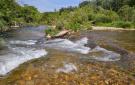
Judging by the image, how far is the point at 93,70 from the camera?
1353 centimetres

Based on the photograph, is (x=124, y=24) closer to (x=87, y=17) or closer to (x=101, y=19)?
(x=87, y=17)

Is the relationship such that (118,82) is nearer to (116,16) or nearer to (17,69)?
(17,69)

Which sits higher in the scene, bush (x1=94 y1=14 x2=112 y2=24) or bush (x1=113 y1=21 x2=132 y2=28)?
bush (x1=94 y1=14 x2=112 y2=24)

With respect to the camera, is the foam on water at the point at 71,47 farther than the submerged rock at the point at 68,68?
Yes

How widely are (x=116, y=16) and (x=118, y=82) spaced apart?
61.2m

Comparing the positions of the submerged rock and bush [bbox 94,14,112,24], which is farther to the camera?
bush [bbox 94,14,112,24]

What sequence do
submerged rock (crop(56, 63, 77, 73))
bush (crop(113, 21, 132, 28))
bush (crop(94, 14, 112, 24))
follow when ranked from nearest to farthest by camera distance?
submerged rock (crop(56, 63, 77, 73))
bush (crop(113, 21, 132, 28))
bush (crop(94, 14, 112, 24))

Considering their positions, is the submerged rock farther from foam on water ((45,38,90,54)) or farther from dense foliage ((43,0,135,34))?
dense foliage ((43,0,135,34))

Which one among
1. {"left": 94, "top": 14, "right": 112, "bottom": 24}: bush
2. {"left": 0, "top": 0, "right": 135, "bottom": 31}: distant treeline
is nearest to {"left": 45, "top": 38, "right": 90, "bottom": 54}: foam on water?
{"left": 0, "top": 0, "right": 135, "bottom": 31}: distant treeline

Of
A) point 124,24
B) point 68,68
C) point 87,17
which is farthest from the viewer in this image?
A: point 87,17

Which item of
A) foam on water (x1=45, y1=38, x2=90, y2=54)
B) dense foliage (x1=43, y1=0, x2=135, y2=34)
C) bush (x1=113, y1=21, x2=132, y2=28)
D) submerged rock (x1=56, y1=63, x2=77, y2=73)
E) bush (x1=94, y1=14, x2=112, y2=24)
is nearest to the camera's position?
submerged rock (x1=56, y1=63, x2=77, y2=73)

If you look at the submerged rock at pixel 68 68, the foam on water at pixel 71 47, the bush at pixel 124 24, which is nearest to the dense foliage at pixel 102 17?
the bush at pixel 124 24

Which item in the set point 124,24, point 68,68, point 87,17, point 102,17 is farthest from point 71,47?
point 102,17

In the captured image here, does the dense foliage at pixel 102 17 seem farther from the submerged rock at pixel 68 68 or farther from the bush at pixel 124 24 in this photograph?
the submerged rock at pixel 68 68
